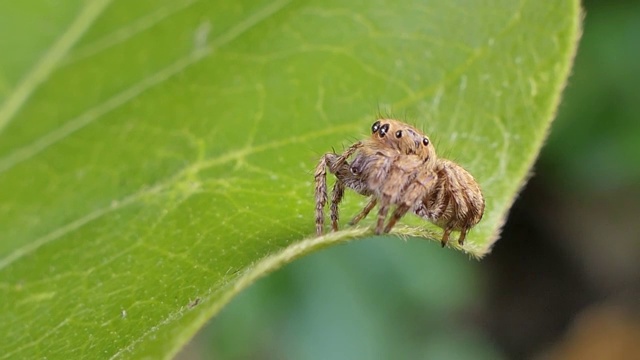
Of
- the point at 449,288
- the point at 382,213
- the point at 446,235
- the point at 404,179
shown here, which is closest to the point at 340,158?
the point at 404,179

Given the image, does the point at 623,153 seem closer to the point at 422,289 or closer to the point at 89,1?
the point at 422,289

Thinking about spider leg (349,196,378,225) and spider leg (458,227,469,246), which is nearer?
spider leg (458,227,469,246)

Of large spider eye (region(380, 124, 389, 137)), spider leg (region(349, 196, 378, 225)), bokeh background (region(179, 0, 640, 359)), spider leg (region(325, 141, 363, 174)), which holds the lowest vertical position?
spider leg (region(349, 196, 378, 225))

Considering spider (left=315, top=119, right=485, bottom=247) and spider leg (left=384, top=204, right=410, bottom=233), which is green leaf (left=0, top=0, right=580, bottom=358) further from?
spider leg (left=384, top=204, right=410, bottom=233)

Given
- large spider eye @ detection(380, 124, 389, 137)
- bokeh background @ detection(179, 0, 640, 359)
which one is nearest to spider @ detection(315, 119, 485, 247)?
large spider eye @ detection(380, 124, 389, 137)

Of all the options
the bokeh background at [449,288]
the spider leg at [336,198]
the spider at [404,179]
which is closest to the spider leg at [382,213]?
the spider at [404,179]

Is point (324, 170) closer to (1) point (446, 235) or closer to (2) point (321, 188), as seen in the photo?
(2) point (321, 188)

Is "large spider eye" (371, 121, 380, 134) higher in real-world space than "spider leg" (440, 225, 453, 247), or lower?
higher

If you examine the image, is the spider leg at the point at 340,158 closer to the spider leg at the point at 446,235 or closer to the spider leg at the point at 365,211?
the spider leg at the point at 365,211
